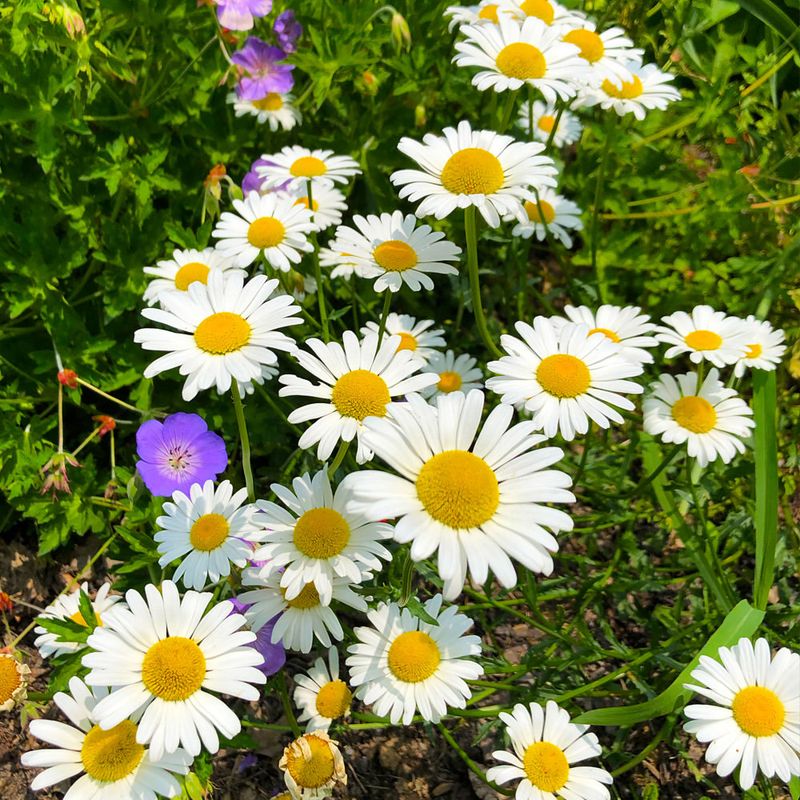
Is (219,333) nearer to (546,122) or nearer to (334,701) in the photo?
(334,701)

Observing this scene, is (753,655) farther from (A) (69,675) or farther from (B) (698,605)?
(A) (69,675)

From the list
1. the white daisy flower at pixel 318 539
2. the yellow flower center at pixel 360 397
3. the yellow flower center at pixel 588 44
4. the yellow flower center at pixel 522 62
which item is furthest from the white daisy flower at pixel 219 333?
the yellow flower center at pixel 588 44

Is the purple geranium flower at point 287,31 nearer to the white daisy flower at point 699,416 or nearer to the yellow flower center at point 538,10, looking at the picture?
the yellow flower center at point 538,10

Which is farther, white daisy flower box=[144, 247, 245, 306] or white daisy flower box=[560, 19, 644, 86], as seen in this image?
white daisy flower box=[560, 19, 644, 86]

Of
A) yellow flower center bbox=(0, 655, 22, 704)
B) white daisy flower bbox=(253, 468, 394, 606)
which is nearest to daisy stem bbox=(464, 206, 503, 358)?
white daisy flower bbox=(253, 468, 394, 606)

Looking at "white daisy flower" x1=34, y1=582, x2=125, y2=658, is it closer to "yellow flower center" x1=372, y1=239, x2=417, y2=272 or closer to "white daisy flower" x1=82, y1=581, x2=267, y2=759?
"white daisy flower" x1=82, y1=581, x2=267, y2=759
